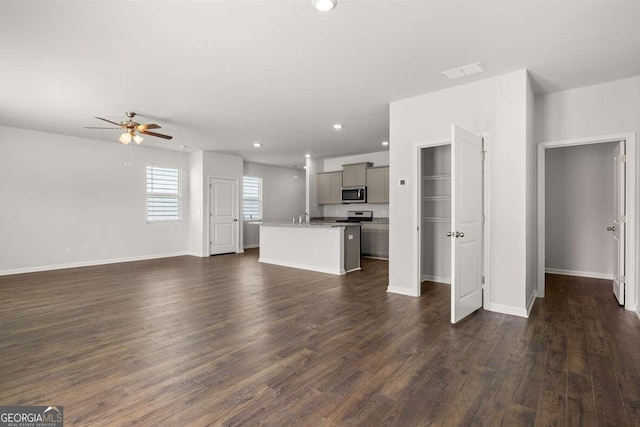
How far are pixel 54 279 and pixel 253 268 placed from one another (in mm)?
3367

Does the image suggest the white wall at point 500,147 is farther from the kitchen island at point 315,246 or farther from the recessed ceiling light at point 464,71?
the kitchen island at point 315,246

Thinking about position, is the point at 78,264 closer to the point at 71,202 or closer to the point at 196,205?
the point at 71,202

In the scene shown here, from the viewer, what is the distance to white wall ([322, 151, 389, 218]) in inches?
328

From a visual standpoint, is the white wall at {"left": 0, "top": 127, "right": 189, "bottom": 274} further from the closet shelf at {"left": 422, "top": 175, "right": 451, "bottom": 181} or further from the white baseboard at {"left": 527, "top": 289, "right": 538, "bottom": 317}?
the white baseboard at {"left": 527, "top": 289, "right": 538, "bottom": 317}

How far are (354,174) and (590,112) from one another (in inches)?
206

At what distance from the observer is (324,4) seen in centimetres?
226

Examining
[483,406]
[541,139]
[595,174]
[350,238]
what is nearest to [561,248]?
[595,174]

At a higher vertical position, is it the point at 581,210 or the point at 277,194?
the point at 277,194

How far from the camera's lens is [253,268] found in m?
6.39

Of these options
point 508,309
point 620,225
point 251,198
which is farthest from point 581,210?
point 251,198

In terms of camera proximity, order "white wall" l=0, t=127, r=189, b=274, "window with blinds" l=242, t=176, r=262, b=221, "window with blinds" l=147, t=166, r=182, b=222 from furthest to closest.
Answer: "window with blinds" l=242, t=176, r=262, b=221
"window with blinds" l=147, t=166, r=182, b=222
"white wall" l=0, t=127, r=189, b=274

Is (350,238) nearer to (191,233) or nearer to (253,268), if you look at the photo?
(253,268)

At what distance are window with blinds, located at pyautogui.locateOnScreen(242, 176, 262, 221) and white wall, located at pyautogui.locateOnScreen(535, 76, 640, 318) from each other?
7597 millimetres

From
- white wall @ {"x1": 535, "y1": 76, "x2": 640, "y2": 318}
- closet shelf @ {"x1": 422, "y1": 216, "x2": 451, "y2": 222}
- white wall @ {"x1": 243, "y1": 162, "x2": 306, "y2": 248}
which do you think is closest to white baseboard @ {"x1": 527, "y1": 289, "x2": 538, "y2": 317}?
white wall @ {"x1": 535, "y1": 76, "x2": 640, "y2": 318}
